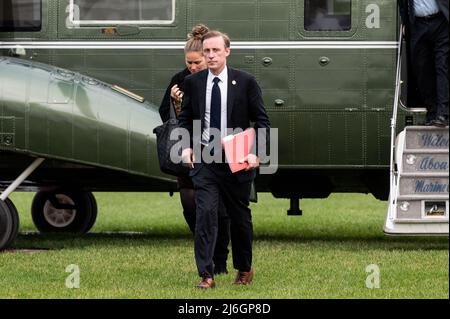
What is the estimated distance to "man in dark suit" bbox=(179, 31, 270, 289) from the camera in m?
9.24

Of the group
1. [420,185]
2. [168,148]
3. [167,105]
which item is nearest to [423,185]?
[420,185]

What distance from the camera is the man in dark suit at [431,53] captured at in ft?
31.8

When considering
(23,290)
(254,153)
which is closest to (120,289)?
(23,290)

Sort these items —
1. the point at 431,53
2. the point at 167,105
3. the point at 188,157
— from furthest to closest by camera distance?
the point at 167,105, the point at 431,53, the point at 188,157

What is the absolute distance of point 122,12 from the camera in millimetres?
12906

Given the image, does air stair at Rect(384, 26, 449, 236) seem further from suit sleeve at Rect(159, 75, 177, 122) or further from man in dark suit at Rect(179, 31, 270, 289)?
suit sleeve at Rect(159, 75, 177, 122)

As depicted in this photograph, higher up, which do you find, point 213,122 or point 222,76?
point 222,76

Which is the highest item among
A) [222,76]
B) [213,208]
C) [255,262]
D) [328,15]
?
[328,15]

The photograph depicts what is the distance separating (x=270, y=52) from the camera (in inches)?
502

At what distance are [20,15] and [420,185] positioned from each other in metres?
5.40

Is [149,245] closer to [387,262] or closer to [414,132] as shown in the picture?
[387,262]

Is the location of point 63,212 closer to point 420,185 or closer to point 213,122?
point 213,122

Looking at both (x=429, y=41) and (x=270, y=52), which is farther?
(x=270, y=52)

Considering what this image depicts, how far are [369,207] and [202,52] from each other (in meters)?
10.9
